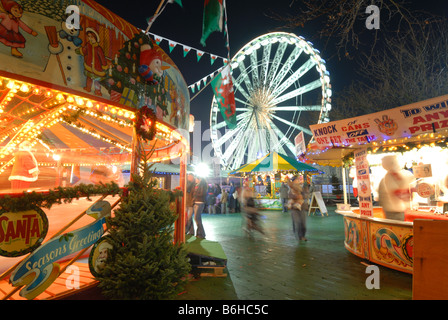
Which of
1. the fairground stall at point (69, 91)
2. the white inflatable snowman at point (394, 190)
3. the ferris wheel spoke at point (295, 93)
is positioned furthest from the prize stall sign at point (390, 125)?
the ferris wheel spoke at point (295, 93)

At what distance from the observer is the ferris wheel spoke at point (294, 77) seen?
1512 centimetres

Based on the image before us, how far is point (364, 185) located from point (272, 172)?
35.0ft

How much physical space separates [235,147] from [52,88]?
1425cm

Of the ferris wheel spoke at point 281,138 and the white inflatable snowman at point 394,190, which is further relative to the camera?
the ferris wheel spoke at point 281,138

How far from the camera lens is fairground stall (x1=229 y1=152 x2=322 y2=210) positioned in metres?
13.5

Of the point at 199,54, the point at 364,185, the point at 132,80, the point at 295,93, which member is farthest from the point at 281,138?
the point at 132,80

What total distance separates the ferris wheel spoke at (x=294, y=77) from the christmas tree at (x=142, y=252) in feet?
45.2

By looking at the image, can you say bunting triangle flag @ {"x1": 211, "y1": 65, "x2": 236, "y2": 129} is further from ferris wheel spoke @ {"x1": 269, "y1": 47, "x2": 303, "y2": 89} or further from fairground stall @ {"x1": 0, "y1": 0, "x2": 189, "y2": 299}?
ferris wheel spoke @ {"x1": 269, "y1": 47, "x2": 303, "y2": 89}

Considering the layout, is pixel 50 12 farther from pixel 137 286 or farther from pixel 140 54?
pixel 137 286

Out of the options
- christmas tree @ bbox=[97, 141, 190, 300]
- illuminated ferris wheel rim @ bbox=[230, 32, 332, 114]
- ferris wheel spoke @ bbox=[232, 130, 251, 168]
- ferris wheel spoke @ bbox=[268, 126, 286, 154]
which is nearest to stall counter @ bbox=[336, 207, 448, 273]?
christmas tree @ bbox=[97, 141, 190, 300]

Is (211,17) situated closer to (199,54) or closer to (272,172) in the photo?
(199,54)

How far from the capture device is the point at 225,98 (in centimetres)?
583

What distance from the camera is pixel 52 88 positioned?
2.95 metres

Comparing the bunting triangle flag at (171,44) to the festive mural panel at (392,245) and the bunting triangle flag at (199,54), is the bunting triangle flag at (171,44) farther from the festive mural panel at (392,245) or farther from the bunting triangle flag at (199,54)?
the festive mural panel at (392,245)
